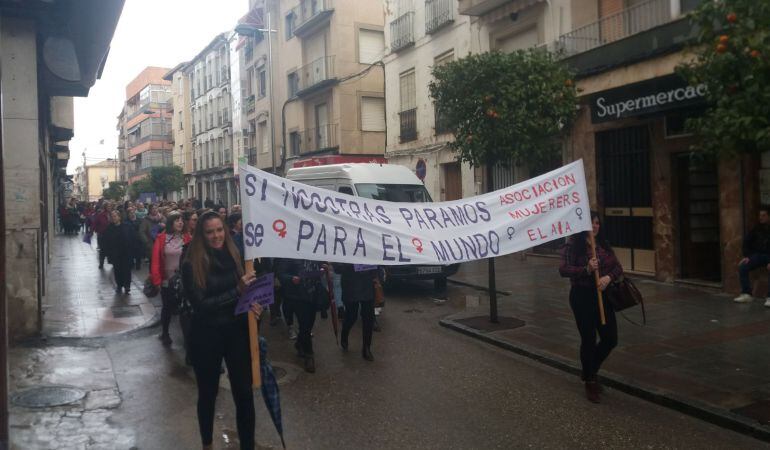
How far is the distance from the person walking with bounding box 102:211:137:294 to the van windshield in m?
4.58

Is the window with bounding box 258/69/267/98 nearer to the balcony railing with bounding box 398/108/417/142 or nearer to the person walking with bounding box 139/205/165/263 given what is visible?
the balcony railing with bounding box 398/108/417/142

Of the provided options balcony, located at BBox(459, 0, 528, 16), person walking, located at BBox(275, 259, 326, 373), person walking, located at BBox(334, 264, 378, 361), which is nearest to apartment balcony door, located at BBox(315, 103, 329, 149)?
balcony, located at BBox(459, 0, 528, 16)

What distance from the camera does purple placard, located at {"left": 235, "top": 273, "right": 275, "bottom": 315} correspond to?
14.1 ft

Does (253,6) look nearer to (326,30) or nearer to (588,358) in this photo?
(326,30)

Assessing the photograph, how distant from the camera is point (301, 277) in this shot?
716 cm

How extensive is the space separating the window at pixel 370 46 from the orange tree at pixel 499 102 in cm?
1990

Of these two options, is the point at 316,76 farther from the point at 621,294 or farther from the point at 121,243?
the point at 621,294

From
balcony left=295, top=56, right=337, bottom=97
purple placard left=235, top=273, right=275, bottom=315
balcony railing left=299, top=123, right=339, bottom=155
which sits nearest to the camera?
purple placard left=235, top=273, right=275, bottom=315

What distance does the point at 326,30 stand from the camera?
100 feet

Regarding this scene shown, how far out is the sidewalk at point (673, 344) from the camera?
5.84 m

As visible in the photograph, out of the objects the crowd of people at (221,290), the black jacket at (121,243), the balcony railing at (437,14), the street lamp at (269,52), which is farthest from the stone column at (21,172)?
the street lamp at (269,52)

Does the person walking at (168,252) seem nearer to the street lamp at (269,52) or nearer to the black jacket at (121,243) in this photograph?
the black jacket at (121,243)

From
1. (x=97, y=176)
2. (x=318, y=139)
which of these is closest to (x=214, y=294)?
(x=318, y=139)

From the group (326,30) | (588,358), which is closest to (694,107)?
(588,358)
